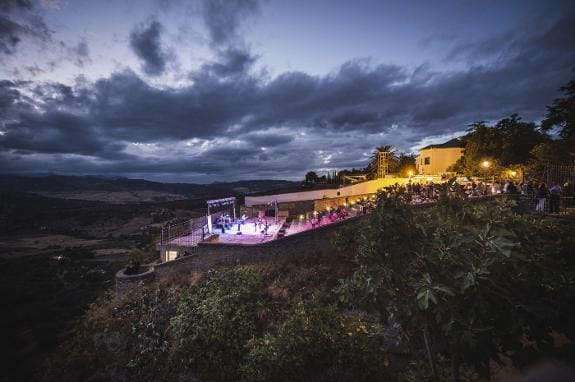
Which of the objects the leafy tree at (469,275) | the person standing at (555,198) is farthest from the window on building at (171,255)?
the person standing at (555,198)

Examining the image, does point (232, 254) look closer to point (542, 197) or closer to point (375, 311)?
point (375, 311)

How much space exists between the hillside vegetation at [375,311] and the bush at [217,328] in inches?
1.9

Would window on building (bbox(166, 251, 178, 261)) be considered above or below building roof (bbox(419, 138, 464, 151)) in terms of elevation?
below

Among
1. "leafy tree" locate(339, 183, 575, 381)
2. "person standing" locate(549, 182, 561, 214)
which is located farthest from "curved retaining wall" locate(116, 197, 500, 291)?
"leafy tree" locate(339, 183, 575, 381)

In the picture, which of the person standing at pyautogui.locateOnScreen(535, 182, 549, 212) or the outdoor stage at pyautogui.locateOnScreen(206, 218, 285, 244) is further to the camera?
the outdoor stage at pyautogui.locateOnScreen(206, 218, 285, 244)

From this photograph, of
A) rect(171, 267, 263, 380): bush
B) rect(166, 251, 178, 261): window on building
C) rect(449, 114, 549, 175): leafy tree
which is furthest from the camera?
rect(449, 114, 549, 175): leafy tree

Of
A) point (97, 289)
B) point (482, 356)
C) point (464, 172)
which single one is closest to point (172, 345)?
point (482, 356)

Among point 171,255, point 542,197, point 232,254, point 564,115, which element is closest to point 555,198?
point 542,197

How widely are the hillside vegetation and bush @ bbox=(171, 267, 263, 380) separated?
0.05 m

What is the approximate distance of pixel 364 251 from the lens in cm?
470

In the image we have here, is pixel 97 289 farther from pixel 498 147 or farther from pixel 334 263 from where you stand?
pixel 498 147

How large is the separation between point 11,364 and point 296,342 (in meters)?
23.7

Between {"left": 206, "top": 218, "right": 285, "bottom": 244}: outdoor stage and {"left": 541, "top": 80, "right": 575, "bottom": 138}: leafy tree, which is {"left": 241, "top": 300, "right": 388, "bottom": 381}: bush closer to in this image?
{"left": 206, "top": 218, "right": 285, "bottom": 244}: outdoor stage

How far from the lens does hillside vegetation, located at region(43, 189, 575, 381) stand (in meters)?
3.36
